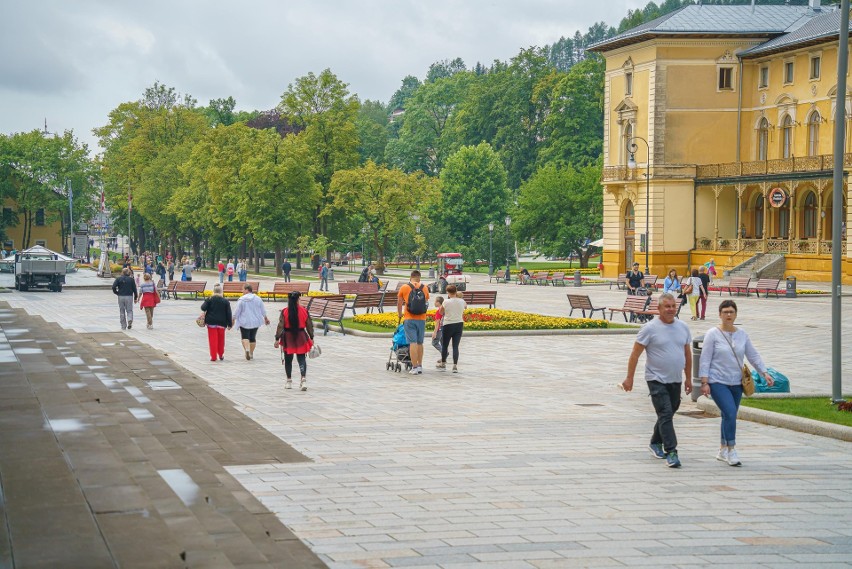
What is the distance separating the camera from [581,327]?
97.8 ft

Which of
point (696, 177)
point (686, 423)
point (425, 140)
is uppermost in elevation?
point (425, 140)

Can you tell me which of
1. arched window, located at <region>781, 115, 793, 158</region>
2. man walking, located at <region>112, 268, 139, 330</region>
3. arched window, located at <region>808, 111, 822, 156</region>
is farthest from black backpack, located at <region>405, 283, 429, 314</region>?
A: arched window, located at <region>781, 115, 793, 158</region>

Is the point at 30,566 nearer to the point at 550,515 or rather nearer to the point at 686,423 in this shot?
the point at 550,515

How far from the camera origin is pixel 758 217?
2667 inches

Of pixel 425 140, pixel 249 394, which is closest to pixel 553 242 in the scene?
pixel 425 140

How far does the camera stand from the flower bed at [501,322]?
2923 centimetres

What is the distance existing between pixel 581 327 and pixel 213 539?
21.8 metres

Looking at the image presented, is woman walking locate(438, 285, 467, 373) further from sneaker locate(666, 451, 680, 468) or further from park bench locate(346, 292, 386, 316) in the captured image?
park bench locate(346, 292, 386, 316)

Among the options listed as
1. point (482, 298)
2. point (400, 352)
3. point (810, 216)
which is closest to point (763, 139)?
point (810, 216)

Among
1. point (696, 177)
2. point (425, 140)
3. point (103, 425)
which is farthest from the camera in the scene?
point (425, 140)

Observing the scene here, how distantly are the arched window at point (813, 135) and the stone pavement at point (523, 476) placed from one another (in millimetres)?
44936

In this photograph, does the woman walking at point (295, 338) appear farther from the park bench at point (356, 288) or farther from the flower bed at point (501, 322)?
the park bench at point (356, 288)

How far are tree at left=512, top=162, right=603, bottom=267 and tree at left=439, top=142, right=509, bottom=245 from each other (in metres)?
9.00

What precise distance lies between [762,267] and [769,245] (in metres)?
3.84
